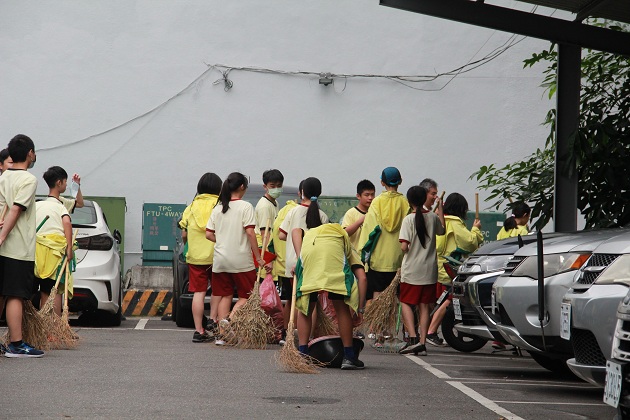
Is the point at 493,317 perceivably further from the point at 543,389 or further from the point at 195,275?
the point at 195,275

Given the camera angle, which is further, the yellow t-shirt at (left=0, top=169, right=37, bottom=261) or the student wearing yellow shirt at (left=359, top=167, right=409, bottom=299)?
the student wearing yellow shirt at (left=359, top=167, right=409, bottom=299)

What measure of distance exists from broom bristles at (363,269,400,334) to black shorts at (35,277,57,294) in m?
3.27

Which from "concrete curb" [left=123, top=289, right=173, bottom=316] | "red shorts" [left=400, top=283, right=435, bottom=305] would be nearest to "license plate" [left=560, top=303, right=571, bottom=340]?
"red shorts" [left=400, top=283, right=435, bottom=305]

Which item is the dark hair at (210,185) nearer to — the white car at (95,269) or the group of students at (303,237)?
the group of students at (303,237)

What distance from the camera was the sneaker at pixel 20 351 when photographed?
1005 centimetres

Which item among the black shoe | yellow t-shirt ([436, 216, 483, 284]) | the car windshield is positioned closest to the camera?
the black shoe

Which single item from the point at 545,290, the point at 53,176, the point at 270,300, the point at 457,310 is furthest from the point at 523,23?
the point at 53,176

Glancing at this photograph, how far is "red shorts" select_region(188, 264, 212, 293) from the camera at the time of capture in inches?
489

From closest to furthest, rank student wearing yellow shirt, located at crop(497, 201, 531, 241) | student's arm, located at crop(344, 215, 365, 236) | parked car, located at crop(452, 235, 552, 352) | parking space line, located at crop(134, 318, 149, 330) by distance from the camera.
Result: parked car, located at crop(452, 235, 552, 352)
student's arm, located at crop(344, 215, 365, 236)
student wearing yellow shirt, located at crop(497, 201, 531, 241)
parking space line, located at crop(134, 318, 149, 330)

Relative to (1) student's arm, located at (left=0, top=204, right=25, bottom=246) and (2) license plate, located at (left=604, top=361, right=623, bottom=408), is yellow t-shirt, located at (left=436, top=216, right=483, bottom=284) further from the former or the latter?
(2) license plate, located at (left=604, top=361, right=623, bottom=408)

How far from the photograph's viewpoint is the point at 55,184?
11.7m

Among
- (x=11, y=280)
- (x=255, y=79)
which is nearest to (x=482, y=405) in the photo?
(x=11, y=280)

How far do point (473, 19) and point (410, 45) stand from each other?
10.0m

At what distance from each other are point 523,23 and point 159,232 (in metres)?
9.51
